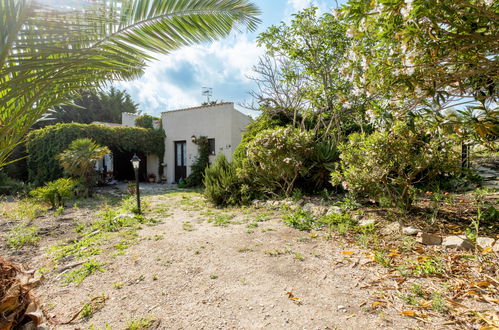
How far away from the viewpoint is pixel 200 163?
12.5 metres

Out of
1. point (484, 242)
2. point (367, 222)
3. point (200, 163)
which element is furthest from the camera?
point (200, 163)

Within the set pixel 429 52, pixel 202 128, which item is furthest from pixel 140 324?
pixel 202 128

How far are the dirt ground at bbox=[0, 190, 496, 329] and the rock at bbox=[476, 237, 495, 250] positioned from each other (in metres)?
1.26

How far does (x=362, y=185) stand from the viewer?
13.9ft

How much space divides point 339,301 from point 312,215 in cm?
268

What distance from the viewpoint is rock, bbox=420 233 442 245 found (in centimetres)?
312

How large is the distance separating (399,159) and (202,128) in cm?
1072

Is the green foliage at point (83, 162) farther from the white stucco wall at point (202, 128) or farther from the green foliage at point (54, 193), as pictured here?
the white stucco wall at point (202, 128)

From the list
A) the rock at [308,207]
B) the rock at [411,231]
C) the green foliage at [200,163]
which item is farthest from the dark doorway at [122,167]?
the rock at [411,231]

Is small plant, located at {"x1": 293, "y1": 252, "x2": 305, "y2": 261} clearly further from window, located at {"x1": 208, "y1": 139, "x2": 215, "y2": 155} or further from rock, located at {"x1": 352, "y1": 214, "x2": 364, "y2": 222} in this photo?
window, located at {"x1": 208, "y1": 139, "x2": 215, "y2": 155}

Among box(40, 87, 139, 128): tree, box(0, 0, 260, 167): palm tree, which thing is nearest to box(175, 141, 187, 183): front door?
box(0, 0, 260, 167): palm tree

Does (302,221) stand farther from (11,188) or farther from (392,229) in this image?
(11,188)

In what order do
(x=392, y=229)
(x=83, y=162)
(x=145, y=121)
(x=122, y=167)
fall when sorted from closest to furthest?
1. (x=392, y=229)
2. (x=83, y=162)
3. (x=145, y=121)
4. (x=122, y=167)

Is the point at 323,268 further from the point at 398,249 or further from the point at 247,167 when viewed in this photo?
the point at 247,167
